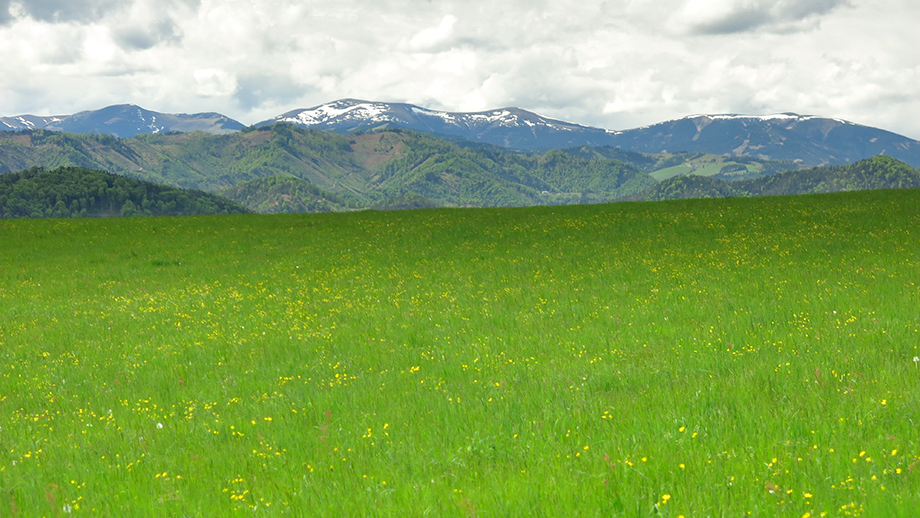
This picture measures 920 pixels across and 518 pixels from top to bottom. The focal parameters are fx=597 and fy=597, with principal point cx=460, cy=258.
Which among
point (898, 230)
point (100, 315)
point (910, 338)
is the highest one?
point (898, 230)

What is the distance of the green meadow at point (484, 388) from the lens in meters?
6.32

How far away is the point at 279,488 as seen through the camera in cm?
692

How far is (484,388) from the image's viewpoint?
1032 cm

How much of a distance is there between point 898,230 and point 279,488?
103ft

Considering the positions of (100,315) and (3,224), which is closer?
(100,315)

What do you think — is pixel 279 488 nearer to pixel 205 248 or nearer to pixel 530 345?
pixel 530 345

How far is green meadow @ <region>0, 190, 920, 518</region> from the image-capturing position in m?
6.32

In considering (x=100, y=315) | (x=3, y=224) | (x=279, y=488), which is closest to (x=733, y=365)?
(x=279, y=488)

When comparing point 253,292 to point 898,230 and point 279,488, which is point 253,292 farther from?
point 898,230

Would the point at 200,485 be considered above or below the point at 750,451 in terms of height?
below

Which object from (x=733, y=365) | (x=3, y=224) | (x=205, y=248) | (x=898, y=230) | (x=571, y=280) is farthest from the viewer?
(x=3, y=224)

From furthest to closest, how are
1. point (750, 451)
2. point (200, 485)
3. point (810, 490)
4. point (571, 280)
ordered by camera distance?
point (571, 280) < point (200, 485) < point (750, 451) < point (810, 490)

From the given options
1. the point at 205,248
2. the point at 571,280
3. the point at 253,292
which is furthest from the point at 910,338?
the point at 205,248

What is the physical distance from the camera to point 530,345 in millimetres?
13070
